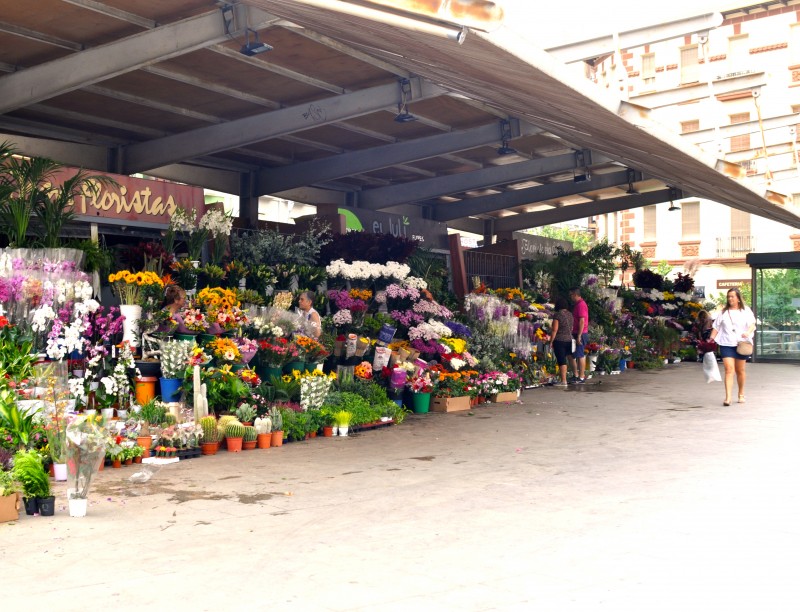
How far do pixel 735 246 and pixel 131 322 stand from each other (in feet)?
114

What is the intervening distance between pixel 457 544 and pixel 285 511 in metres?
1.51

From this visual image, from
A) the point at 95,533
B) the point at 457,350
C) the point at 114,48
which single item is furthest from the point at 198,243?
the point at 95,533

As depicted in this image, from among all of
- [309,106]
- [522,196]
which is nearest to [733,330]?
[309,106]

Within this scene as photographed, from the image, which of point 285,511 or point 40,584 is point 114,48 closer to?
point 285,511

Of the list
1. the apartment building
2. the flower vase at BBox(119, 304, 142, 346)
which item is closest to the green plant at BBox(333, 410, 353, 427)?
the flower vase at BBox(119, 304, 142, 346)

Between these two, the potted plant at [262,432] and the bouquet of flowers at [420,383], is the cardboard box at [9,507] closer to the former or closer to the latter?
the potted plant at [262,432]

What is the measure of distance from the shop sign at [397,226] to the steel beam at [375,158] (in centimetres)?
104

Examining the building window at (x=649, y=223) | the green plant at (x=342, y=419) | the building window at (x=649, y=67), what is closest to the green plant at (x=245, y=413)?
the green plant at (x=342, y=419)

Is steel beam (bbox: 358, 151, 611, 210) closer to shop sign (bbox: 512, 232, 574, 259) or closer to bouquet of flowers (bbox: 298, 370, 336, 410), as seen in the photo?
shop sign (bbox: 512, 232, 574, 259)

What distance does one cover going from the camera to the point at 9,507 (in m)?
6.07

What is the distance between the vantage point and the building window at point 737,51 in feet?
119

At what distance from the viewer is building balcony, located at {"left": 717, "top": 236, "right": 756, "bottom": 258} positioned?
39.4 m

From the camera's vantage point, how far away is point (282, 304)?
38.4ft

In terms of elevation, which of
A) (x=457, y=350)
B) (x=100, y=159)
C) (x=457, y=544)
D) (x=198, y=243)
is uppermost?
(x=100, y=159)
